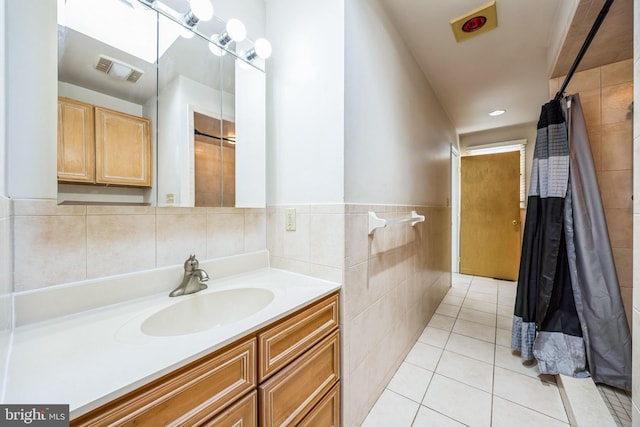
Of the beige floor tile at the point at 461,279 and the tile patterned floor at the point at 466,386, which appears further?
the beige floor tile at the point at 461,279

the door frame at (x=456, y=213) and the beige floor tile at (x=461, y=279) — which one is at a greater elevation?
the door frame at (x=456, y=213)

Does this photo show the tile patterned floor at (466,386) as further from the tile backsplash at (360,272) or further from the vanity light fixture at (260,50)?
the vanity light fixture at (260,50)

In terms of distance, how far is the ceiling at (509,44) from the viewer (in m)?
1.29

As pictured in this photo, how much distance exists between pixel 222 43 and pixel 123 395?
4.51 ft

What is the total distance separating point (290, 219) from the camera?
126cm

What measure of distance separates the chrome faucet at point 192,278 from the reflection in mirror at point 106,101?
289mm

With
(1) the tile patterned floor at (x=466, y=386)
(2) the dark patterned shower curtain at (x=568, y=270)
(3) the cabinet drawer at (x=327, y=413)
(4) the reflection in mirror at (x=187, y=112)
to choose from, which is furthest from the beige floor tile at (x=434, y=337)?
(4) the reflection in mirror at (x=187, y=112)

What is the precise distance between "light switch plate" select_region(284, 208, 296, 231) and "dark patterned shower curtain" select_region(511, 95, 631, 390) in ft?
5.12

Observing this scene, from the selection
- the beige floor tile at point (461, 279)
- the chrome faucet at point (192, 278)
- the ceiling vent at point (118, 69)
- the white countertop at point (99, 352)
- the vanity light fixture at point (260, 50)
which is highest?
the vanity light fixture at point (260, 50)

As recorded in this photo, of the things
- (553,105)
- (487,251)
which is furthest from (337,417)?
(487,251)

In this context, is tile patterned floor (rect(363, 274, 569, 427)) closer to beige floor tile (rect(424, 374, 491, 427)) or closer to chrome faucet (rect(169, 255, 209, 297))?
beige floor tile (rect(424, 374, 491, 427))

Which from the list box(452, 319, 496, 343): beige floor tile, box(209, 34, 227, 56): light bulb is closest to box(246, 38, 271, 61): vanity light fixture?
box(209, 34, 227, 56): light bulb

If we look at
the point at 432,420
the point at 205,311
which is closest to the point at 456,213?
the point at 432,420

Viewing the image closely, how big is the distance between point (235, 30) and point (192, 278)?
3.72 ft
